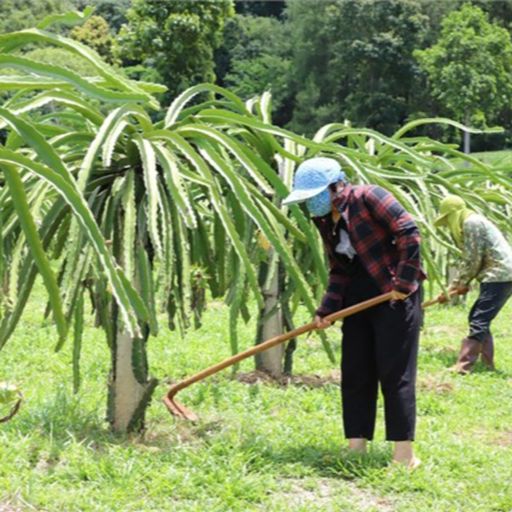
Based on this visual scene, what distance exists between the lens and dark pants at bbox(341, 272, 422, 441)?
4.02 m

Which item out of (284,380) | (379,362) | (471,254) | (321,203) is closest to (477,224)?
(471,254)

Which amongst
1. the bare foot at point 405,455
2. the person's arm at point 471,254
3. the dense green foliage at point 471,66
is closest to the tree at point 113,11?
the dense green foliage at point 471,66

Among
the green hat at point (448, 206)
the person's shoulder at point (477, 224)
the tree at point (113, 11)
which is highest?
the tree at point (113, 11)

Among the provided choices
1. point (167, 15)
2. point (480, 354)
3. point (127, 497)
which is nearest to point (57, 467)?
point (127, 497)

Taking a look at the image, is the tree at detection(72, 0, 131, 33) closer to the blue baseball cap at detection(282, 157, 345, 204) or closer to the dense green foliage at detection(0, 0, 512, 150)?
the dense green foliage at detection(0, 0, 512, 150)

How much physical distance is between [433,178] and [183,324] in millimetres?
2078

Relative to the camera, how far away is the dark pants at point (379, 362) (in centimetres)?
402

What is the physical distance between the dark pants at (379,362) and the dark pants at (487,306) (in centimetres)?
282

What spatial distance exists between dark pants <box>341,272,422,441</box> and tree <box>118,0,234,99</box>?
86.9 feet

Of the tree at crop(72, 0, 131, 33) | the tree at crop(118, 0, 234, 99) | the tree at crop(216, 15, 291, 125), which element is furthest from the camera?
the tree at crop(72, 0, 131, 33)

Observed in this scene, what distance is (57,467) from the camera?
11.8 feet

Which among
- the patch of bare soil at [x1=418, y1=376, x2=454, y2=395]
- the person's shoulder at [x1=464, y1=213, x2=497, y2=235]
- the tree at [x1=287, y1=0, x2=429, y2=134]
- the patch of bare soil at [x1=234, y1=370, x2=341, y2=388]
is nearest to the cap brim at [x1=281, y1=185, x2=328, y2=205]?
the patch of bare soil at [x1=234, y1=370, x2=341, y2=388]

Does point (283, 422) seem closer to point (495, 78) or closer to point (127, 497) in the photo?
point (127, 497)

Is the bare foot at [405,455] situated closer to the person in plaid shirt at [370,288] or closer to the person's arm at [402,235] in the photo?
the person in plaid shirt at [370,288]
